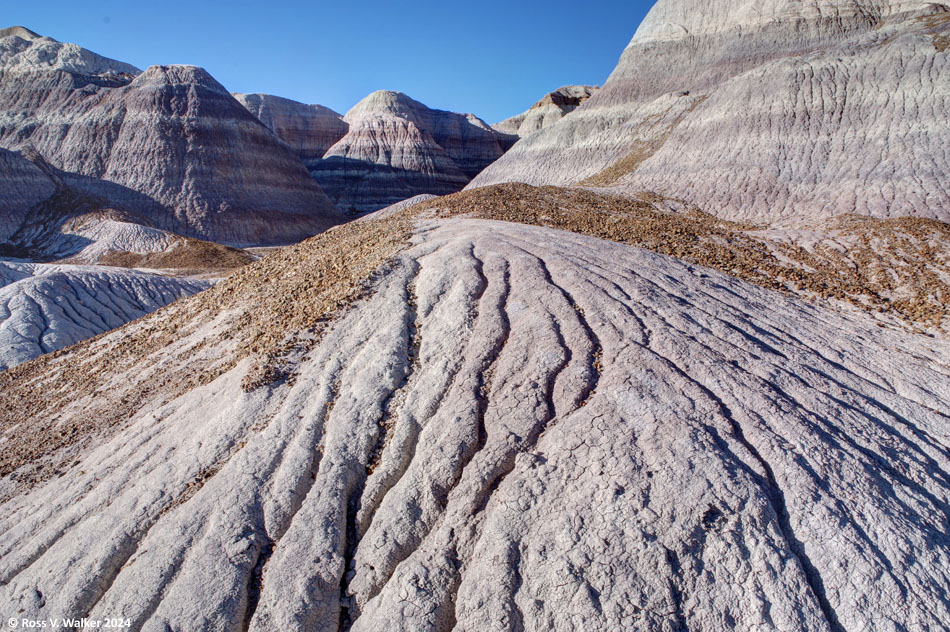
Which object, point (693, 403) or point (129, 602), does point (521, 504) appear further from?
point (129, 602)

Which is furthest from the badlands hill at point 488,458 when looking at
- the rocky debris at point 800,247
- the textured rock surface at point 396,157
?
the textured rock surface at point 396,157

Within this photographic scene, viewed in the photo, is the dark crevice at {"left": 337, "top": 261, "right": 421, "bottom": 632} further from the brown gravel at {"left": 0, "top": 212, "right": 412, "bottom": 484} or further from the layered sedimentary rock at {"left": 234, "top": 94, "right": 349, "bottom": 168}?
the layered sedimentary rock at {"left": 234, "top": 94, "right": 349, "bottom": 168}

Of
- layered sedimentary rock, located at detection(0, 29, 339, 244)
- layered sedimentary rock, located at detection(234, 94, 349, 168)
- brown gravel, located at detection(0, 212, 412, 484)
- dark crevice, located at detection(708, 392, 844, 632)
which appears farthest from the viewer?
layered sedimentary rock, located at detection(234, 94, 349, 168)

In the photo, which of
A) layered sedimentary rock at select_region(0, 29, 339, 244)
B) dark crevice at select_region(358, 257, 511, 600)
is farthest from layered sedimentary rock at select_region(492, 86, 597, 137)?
dark crevice at select_region(358, 257, 511, 600)

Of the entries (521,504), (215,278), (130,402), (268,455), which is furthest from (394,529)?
(215,278)

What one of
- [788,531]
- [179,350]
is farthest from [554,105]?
[788,531]

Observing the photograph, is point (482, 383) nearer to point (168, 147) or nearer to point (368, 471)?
point (368, 471)
